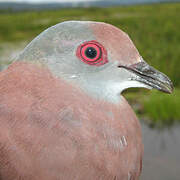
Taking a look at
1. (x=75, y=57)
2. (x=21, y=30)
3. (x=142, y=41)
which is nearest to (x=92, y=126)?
(x=75, y=57)

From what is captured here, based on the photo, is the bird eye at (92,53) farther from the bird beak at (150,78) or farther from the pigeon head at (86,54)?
the bird beak at (150,78)

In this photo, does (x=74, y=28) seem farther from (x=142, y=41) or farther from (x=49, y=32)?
(x=142, y=41)

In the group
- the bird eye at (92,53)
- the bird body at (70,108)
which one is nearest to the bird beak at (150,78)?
the bird body at (70,108)

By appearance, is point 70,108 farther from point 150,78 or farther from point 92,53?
point 150,78

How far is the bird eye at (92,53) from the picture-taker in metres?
0.80

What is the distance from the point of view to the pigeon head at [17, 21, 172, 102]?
0.80 meters

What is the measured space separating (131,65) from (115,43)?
91 millimetres

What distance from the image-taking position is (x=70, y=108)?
77cm

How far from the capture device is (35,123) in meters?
0.75

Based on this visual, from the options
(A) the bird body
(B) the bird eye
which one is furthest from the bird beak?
(B) the bird eye

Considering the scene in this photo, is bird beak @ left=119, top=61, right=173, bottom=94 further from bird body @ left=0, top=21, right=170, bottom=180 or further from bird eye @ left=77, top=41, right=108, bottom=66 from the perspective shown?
bird eye @ left=77, top=41, right=108, bottom=66

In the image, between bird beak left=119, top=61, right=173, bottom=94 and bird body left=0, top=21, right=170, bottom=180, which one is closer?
bird body left=0, top=21, right=170, bottom=180

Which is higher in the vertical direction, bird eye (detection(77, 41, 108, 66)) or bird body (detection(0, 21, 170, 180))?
bird eye (detection(77, 41, 108, 66))

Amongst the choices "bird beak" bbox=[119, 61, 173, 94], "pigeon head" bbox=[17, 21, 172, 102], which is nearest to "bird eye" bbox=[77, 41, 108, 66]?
"pigeon head" bbox=[17, 21, 172, 102]
